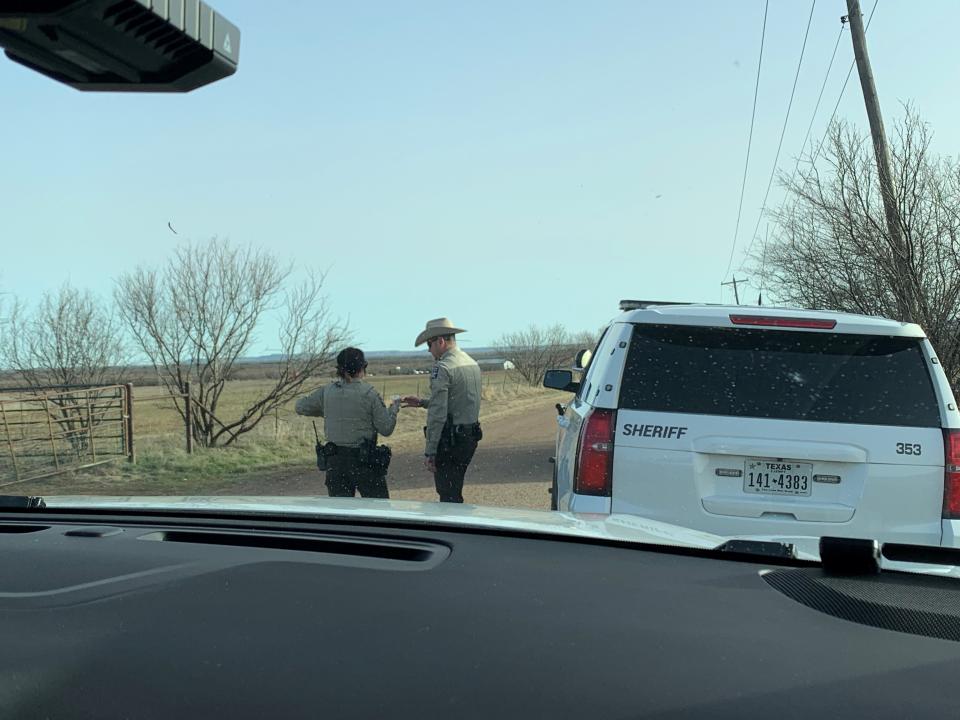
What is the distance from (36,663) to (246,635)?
0.43m

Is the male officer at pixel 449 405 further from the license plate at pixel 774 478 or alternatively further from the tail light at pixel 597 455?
the license plate at pixel 774 478

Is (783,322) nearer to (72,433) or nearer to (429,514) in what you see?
(429,514)

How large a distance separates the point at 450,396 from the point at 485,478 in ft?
19.7

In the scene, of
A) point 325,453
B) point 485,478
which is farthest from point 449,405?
point 485,478

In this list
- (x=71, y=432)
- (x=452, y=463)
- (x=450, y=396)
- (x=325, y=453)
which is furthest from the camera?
(x=71, y=432)

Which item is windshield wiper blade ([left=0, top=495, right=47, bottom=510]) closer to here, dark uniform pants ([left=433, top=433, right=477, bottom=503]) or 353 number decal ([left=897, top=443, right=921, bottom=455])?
353 number decal ([left=897, top=443, right=921, bottom=455])

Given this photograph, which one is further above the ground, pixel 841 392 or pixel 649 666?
pixel 841 392

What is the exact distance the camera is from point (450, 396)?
Result: 7285 mm

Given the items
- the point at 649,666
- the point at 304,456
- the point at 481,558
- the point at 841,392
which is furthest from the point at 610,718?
the point at 304,456

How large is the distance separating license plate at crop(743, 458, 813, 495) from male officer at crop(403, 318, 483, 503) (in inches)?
126


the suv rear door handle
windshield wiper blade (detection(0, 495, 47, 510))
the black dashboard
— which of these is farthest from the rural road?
the black dashboard

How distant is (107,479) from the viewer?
14.4 meters

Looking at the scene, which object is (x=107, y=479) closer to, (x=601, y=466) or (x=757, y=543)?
(x=601, y=466)

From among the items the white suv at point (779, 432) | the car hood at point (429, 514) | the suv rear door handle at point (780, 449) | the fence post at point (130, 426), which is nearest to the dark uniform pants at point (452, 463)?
the white suv at point (779, 432)
